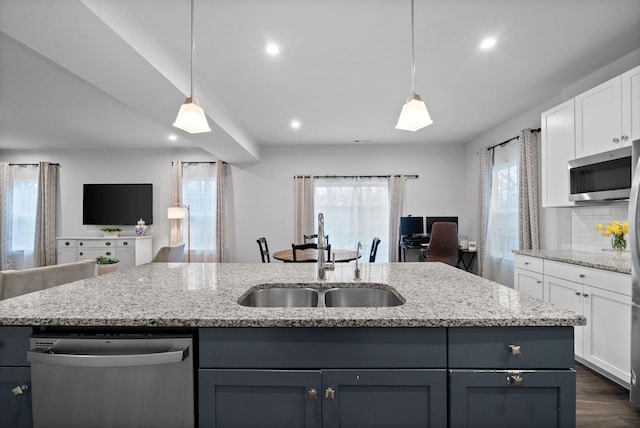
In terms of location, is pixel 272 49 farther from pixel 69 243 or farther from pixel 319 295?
pixel 69 243

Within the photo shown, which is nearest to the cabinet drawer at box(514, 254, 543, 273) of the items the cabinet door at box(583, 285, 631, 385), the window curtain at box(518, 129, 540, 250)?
the cabinet door at box(583, 285, 631, 385)

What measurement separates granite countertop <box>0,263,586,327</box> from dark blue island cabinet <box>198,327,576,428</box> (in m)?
0.04

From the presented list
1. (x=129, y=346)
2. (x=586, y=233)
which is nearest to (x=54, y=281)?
(x=129, y=346)

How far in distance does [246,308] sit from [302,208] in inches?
187

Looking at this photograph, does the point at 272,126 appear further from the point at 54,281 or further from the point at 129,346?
the point at 129,346

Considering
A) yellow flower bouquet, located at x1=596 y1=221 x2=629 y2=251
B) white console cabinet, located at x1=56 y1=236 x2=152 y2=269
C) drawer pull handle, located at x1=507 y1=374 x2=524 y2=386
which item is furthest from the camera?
white console cabinet, located at x1=56 y1=236 x2=152 y2=269

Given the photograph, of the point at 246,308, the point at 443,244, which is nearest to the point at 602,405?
the point at 246,308

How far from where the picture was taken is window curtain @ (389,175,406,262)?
5.71 m

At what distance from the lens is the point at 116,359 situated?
3.17 feet

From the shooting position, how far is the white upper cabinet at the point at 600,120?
7.53ft

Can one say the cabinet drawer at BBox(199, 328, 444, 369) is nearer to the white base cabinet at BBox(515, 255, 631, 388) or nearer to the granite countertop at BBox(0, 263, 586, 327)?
the granite countertop at BBox(0, 263, 586, 327)

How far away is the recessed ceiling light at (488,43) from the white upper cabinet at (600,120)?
937 mm

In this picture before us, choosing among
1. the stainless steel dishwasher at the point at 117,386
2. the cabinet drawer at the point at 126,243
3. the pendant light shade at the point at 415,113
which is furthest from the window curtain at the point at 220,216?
the stainless steel dishwasher at the point at 117,386

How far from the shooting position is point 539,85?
3230mm
